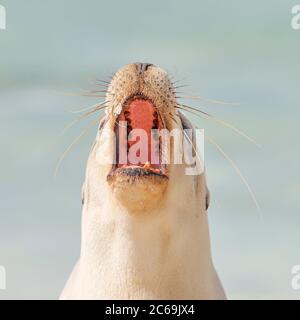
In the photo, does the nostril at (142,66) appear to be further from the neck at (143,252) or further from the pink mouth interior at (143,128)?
the neck at (143,252)

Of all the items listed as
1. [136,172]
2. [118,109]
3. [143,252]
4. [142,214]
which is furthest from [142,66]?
[143,252]

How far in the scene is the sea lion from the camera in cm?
959

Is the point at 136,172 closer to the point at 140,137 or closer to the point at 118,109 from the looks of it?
the point at 140,137

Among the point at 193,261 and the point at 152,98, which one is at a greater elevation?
the point at 152,98

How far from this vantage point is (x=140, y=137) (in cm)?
959

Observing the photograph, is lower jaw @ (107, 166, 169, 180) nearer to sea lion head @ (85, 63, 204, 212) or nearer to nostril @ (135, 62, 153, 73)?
sea lion head @ (85, 63, 204, 212)

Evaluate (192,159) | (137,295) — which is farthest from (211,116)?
(137,295)

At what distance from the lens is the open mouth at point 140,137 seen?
376 inches

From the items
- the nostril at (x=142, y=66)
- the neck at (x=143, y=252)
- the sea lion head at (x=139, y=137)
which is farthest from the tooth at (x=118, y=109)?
the neck at (x=143, y=252)

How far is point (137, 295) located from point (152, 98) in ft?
6.49
